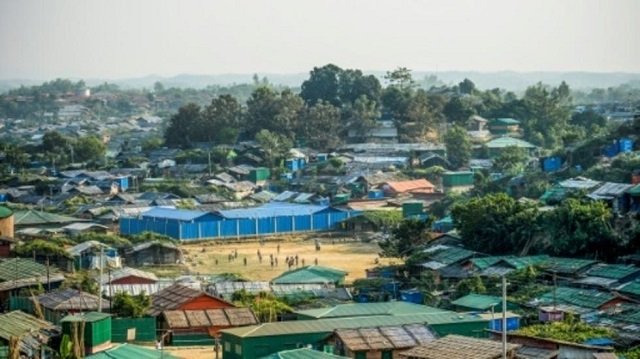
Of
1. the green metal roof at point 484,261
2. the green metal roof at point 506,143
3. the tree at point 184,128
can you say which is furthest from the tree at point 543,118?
the green metal roof at point 484,261

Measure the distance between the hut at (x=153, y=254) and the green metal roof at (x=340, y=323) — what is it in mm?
10703

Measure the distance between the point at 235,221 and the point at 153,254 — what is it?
20.3 ft

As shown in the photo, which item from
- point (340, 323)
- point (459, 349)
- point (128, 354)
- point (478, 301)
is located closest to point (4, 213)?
point (478, 301)

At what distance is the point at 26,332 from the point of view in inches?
775

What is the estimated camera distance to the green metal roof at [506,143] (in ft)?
168

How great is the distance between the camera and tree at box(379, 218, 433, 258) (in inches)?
1173

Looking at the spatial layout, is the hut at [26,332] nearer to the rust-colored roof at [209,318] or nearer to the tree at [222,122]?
the rust-colored roof at [209,318]

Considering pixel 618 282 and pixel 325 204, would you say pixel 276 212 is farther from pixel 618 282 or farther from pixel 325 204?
pixel 618 282

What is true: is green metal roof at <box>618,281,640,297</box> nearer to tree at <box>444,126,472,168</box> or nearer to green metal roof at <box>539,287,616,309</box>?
green metal roof at <box>539,287,616,309</box>

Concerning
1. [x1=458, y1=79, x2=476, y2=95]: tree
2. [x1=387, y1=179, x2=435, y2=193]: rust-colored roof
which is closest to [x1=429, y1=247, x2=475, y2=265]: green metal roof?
[x1=387, y1=179, x2=435, y2=193]: rust-colored roof

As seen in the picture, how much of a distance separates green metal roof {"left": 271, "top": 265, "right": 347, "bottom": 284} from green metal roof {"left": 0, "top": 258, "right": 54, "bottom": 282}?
4.84 m

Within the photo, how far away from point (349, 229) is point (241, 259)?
20.1ft

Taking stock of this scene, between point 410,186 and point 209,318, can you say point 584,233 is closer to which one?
point 209,318

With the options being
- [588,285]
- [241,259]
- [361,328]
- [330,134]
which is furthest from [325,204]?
[361,328]
